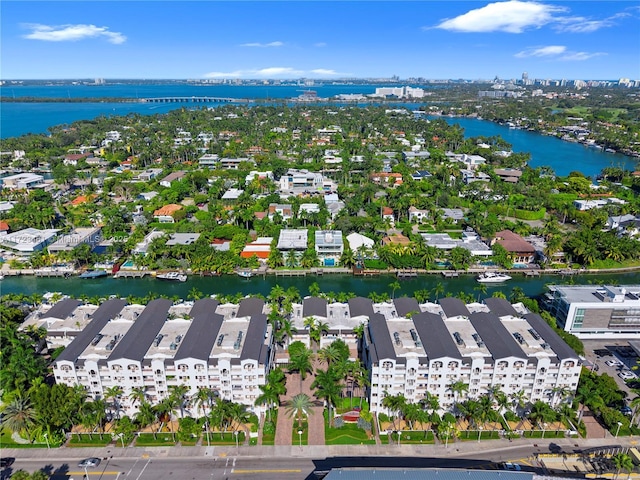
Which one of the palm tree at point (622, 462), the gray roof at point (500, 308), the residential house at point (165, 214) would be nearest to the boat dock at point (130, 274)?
the residential house at point (165, 214)

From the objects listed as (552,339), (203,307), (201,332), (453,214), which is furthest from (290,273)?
(453,214)

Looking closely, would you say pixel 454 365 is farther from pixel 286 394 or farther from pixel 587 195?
pixel 587 195

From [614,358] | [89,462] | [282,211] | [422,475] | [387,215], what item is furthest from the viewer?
[387,215]

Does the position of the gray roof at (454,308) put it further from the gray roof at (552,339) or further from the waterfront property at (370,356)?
the gray roof at (552,339)

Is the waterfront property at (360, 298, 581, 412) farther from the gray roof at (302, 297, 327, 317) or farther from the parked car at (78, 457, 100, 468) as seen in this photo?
the parked car at (78, 457, 100, 468)

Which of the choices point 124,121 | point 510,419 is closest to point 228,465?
point 510,419

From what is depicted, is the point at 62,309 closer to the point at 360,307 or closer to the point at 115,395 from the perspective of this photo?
the point at 115,395
